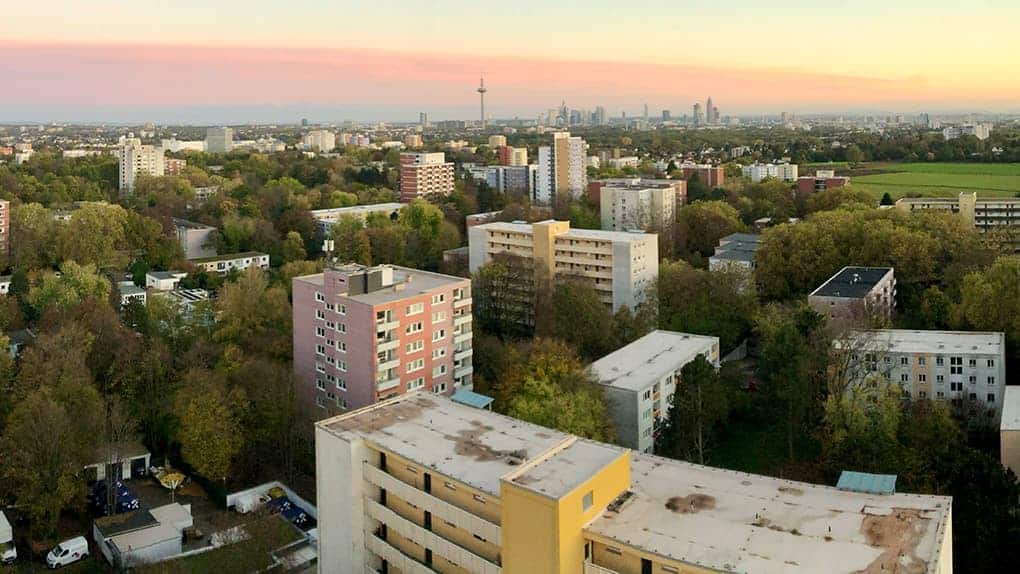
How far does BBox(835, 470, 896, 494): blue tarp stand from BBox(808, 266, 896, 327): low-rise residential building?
6998 mm

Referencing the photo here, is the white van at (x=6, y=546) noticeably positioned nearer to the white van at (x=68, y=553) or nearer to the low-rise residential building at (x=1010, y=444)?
the white van at (x=68, y=553)

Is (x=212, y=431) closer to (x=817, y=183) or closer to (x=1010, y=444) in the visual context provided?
(x=1010, y=444)

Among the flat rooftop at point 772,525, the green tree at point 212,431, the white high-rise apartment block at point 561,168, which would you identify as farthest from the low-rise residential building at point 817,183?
the flat rooftop at point 772,525

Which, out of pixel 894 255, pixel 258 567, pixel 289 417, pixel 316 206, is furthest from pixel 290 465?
pixel 316 206

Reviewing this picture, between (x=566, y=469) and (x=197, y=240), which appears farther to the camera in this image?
(x=197, y=240)

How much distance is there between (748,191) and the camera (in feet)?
103

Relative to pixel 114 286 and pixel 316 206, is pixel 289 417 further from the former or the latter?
pixel 316 206

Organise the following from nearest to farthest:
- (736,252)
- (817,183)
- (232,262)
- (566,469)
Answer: (566,469) < (736,252) < (232,262) < (817,183)

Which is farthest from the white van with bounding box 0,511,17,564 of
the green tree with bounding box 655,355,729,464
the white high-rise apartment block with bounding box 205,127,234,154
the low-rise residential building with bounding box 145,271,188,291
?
the white high-rise apartment block with bounding box 205,127,234,154

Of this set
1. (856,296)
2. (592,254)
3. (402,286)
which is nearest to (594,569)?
(402,286)

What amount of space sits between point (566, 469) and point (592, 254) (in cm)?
1238

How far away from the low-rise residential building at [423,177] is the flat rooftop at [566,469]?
28735mm

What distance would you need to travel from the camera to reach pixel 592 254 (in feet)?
61.5

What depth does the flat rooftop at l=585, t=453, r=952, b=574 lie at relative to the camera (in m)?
5.75
